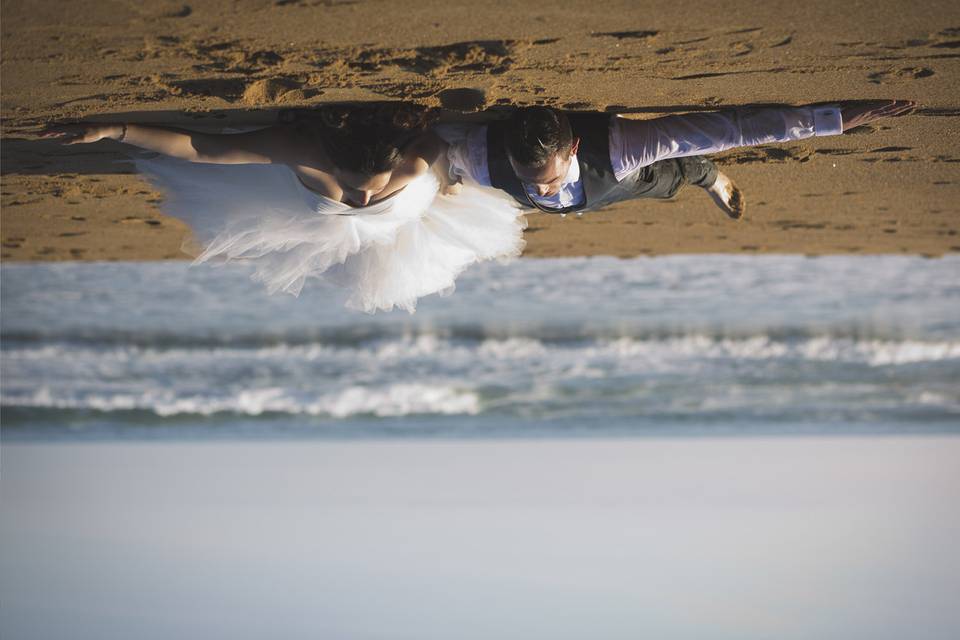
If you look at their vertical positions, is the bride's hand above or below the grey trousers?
above

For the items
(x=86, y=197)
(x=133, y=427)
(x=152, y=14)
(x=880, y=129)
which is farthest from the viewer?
(x=133, y=427)

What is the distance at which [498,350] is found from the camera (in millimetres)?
4648

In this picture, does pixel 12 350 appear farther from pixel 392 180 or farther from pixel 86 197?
A: pixel 392 180

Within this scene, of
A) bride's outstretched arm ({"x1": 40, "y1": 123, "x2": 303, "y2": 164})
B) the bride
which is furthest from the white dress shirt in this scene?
bride's outstretched arm ({"x1": 40, "y1": 123, "x2": 303, "y2": 164})

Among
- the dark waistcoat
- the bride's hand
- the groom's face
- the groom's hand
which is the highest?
the bride's hand

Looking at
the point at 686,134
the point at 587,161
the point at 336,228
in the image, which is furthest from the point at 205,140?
the point at 686,134

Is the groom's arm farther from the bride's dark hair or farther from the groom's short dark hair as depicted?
the bride's dark hair

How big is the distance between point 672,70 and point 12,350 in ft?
12.9

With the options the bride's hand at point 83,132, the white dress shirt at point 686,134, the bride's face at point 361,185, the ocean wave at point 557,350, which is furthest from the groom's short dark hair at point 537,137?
the ocean wave at point 557,350

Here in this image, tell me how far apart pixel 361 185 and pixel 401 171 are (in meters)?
0.11

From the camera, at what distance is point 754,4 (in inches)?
73.7

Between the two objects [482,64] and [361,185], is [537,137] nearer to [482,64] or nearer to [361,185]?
[482,64]

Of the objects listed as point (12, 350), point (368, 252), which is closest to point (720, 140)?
point (368, 252)

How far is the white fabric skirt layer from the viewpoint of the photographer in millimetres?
2381
